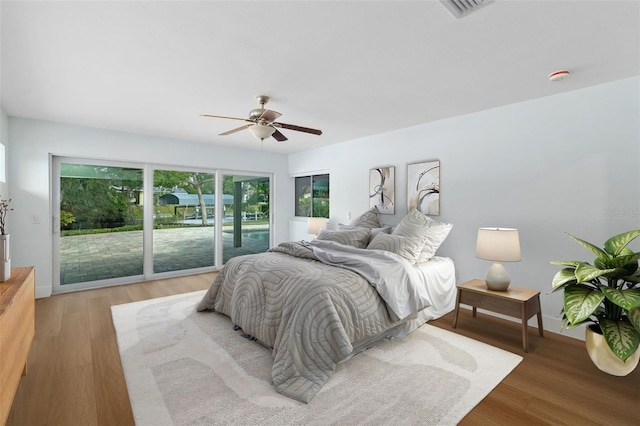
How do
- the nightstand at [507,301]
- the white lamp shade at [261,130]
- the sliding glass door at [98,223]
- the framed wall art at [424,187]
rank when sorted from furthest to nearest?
the sliding glass door at [98,223] → the framed wall art at [424,187] → the white lamp shade at [261,130] → the nightstand at [507,301]

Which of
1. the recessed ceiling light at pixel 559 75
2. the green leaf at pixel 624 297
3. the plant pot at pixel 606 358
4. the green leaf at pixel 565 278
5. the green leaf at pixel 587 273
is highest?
the recessed ceiling light at pixel 559 75

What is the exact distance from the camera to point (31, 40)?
2072mm

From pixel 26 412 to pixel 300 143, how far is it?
4.53 metres

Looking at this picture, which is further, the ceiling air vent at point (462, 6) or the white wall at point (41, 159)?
the white wall at point (41, 159)

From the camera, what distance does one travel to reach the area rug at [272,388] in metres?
1.83

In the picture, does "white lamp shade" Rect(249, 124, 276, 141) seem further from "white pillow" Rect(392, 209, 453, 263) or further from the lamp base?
the lamp base

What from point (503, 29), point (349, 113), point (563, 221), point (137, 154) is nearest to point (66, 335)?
point (137, 154)

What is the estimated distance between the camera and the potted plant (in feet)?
6.29

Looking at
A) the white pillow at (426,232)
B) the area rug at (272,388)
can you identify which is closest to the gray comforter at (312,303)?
the area rug at (272,388)

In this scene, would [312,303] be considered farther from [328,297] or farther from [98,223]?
[98,223]

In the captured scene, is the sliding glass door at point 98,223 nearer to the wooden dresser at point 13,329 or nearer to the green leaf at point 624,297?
the wooden dresser at point 13,329

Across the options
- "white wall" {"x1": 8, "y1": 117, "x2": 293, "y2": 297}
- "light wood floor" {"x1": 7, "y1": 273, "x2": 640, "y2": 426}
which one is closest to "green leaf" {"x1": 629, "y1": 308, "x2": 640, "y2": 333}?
→ "light wood floor" {"x1": 7, "y1": 273, "x2": 640, "y2": 426}

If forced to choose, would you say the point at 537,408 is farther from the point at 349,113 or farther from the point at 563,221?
the point at 349,113

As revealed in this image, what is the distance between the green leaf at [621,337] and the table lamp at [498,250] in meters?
0.87
